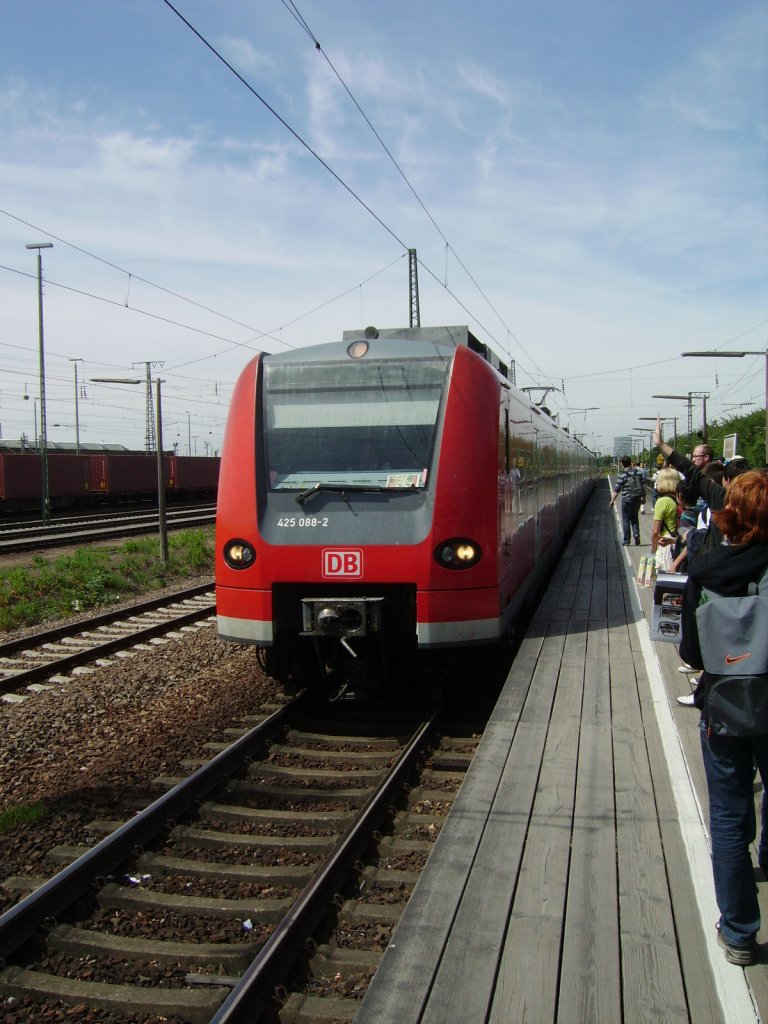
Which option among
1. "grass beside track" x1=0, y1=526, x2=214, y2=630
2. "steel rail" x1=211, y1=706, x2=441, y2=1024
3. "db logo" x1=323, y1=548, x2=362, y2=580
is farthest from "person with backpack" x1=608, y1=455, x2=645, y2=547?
"steel rail" x1=211, y1=706, x2=441, y2=1024

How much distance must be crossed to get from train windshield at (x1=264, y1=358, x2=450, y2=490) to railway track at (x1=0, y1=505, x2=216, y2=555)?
1433 centimetres

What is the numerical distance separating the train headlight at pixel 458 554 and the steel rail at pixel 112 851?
1.64 m

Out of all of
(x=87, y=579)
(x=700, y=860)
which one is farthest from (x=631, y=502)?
(x=700, y=860)

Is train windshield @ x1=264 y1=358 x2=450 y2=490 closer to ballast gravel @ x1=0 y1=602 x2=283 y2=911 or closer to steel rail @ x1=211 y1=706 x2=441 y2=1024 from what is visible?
ballast gravel @ x1=0 y1=602 x2=283 y2=911

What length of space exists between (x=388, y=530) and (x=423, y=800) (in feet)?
5.69

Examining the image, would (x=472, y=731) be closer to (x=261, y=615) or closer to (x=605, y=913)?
(x=261, y=615)

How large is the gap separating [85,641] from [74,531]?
1460 centimetres

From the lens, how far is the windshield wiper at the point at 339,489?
5848mm

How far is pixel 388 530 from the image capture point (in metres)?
5.70

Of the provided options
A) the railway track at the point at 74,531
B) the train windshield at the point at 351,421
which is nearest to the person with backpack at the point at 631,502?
the train windshield at the point at 351,421

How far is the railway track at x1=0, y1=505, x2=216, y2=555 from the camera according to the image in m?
19.8

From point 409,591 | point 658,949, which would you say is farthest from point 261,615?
point 658,949

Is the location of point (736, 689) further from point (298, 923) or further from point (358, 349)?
point (358, 349)

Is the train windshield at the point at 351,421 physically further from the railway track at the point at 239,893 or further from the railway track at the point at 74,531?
the railway track at the point at 74,531
